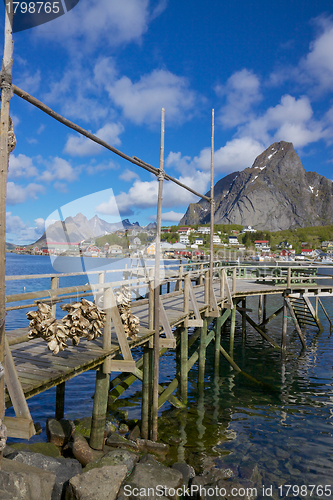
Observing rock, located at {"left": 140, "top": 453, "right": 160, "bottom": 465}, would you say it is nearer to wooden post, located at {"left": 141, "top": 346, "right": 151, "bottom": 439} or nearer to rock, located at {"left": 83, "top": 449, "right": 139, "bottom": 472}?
rock, located at {"left": 83, "top": 449, "right": 139, "bottom": 472}

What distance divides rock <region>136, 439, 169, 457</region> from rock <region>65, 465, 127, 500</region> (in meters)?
2.22

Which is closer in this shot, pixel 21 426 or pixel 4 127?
pixel 4 127

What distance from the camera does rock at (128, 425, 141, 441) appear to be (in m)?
7.46

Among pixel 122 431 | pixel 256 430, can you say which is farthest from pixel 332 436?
pixel 122 431

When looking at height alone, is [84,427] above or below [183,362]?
below

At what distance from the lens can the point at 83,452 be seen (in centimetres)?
577

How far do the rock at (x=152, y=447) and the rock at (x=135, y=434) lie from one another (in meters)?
0.36

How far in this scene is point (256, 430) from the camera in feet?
29.2

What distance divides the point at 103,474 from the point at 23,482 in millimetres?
1737

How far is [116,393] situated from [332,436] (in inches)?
231

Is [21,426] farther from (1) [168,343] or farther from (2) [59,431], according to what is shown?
(1) [168,343]

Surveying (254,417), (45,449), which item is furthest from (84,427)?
(254,417)

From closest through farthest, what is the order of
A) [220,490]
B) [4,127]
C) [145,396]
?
1. [4,127]
2. [220,490]
3. [145,396]

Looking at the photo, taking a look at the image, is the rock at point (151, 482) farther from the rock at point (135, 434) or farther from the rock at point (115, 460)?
the rock at point (135, 434)
